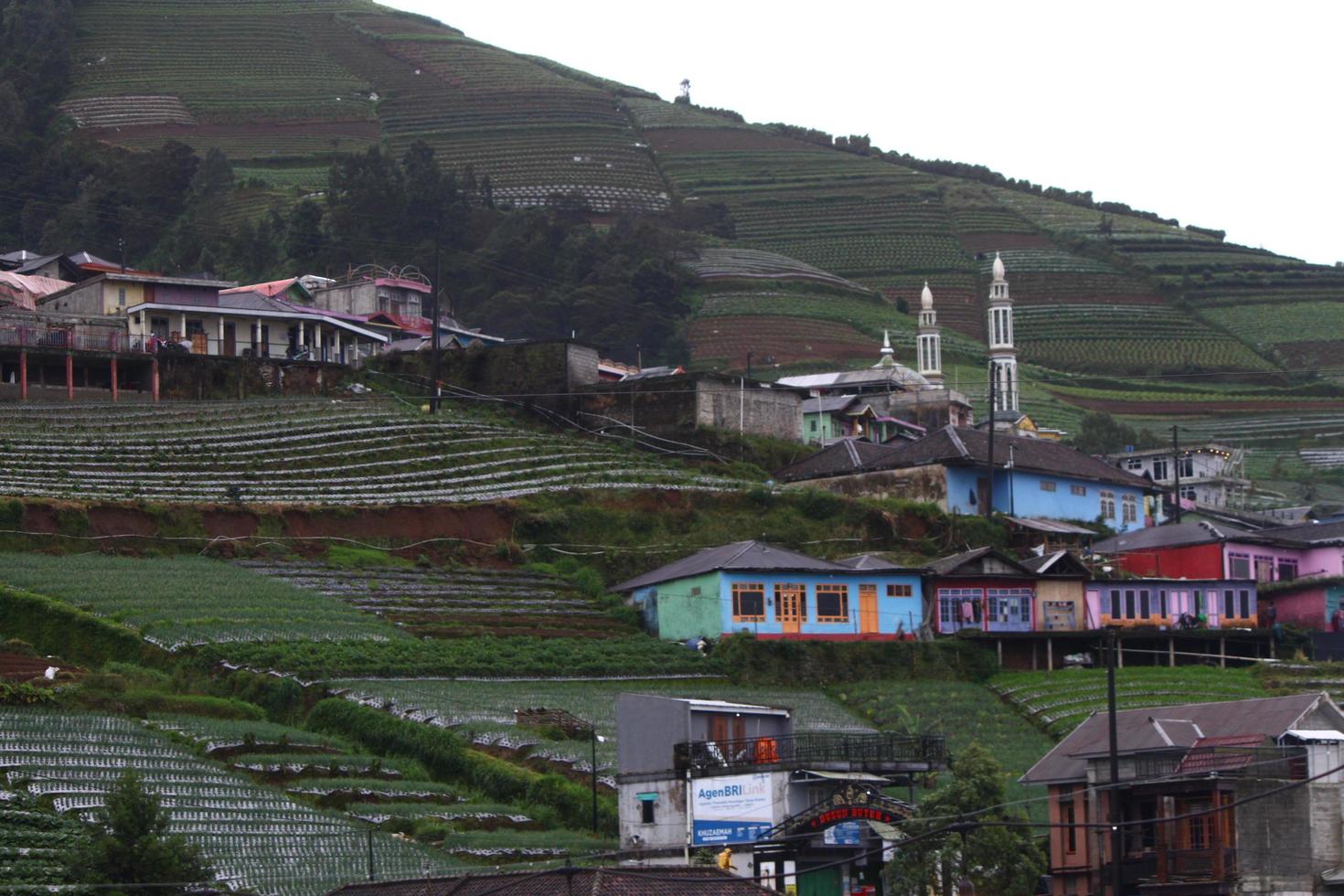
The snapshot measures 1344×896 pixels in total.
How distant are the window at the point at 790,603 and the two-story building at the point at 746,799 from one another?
795 inches

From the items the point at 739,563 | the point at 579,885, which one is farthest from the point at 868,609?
the point at 579,885

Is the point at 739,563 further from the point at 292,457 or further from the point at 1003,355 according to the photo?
the point at 1003,355

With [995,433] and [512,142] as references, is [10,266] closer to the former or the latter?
[995,433]

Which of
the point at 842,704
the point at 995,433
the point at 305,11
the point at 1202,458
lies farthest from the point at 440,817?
the point at 305,11

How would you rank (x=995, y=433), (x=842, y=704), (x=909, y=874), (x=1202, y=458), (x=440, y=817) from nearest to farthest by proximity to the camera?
1. (x=909, y=874)
2. (x=440, y=817)
3. (x=842, y=704)
4. (x=995, y=433)
5. (x=1202, y=458)

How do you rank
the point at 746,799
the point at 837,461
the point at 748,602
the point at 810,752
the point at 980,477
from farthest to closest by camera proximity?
the point at 837,461
the point at 980,477
the point at 748,602
the point at 810,752
the point at 746,799

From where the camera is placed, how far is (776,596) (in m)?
57.7

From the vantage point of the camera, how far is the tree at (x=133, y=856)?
3103cm

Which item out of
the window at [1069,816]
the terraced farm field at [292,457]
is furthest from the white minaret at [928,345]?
the window at [1069,816]

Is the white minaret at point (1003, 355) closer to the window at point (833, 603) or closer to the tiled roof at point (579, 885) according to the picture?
the window at point (833, 603)

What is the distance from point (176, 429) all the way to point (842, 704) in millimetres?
26004

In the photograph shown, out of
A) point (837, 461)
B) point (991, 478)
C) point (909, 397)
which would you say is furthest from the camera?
point (909, 397)

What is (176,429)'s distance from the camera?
68125 mm

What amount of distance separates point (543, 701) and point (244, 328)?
3659cm
